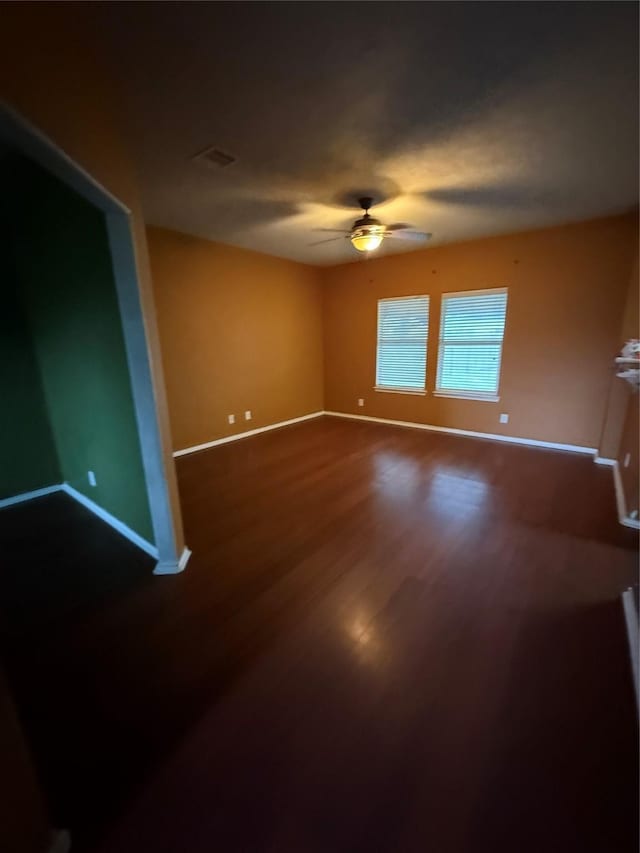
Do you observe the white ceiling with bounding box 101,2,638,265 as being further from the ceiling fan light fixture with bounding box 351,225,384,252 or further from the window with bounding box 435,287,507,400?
the window with bounding box 435,287,507,400

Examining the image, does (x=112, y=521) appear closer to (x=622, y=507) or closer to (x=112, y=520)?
(x=112, y=520)

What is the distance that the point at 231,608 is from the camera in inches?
76.5

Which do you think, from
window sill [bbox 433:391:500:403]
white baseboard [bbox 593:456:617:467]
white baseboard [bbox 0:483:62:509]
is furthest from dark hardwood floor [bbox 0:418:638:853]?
window sill [bbox 433:391:500:403]

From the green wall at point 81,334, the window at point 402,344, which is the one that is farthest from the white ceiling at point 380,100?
the window at point 402,344

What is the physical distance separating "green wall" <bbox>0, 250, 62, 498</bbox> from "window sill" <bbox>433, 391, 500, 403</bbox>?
4.87 m

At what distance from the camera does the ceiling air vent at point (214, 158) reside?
2246 mm

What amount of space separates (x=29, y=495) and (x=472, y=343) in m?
5.46

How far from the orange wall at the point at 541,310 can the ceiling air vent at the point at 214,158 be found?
3.37 m

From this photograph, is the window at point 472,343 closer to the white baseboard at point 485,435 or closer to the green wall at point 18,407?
the white baseboard at point 485,435

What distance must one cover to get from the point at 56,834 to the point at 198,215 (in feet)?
13.5

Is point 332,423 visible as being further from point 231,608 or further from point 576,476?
point 231,608

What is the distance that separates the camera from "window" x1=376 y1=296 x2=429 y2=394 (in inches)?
205

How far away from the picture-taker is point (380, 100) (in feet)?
5.83

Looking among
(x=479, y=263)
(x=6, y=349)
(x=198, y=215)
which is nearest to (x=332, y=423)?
(x=479, y=263)
